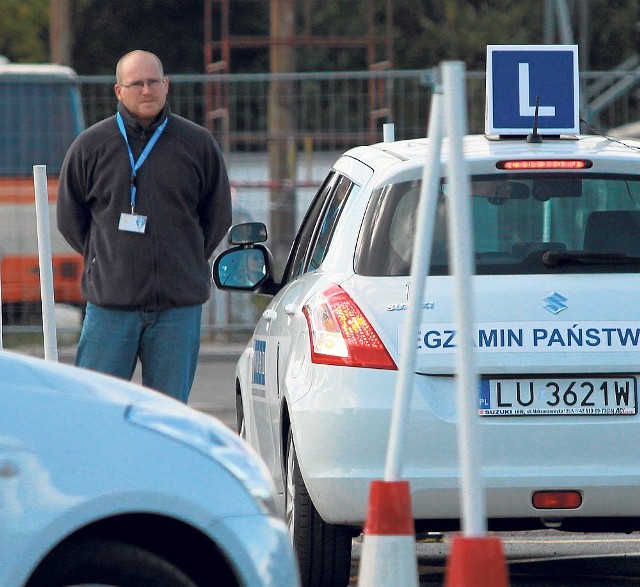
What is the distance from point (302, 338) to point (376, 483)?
5.33 ft

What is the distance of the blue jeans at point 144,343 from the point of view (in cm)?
671

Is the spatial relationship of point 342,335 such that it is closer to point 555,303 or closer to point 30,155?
point 555,303

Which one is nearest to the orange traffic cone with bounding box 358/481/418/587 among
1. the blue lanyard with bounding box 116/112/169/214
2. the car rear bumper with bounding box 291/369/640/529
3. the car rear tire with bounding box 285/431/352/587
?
the car rear bumper with bounding box 291/369/640/529

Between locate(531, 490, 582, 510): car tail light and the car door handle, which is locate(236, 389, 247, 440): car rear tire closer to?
the car door handle

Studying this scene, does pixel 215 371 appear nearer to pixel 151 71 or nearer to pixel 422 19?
pixel 151 71

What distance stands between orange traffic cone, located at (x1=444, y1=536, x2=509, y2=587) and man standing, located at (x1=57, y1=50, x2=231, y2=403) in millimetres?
3293

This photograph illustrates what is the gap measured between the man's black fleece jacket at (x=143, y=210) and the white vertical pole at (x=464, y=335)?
10.2 ft

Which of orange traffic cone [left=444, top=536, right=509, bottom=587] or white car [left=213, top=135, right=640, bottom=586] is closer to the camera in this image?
orange traffic cone [left=444, top=536, right=509, bottom=587]

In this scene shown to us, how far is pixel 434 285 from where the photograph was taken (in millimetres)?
5414

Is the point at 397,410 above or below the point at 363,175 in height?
below

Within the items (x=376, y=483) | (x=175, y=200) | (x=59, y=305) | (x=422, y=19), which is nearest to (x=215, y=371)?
(x=59, y=305)

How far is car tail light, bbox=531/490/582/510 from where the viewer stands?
5344 millimetres

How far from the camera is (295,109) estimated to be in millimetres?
15367

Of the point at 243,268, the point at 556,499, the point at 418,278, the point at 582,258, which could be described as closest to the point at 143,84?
the point at 243,268
